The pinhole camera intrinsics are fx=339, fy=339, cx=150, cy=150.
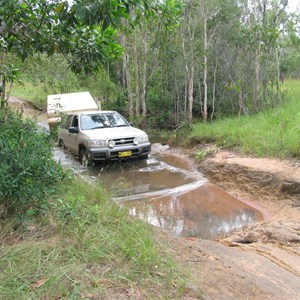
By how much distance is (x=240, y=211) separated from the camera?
6.43 metres

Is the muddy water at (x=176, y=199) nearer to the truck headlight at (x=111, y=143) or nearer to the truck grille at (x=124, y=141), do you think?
the truck headlight at (x=111, y=143)

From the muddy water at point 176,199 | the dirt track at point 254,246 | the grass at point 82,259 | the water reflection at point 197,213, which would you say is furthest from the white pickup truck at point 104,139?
the grass at point 82,259

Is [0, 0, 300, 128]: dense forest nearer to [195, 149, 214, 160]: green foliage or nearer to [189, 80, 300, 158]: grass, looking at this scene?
[189, 80, 300, 158]: grass

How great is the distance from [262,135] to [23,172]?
24.3 feet

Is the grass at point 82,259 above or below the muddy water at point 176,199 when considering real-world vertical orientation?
above

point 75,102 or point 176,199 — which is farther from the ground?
point 75,102

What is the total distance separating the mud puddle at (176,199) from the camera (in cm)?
572

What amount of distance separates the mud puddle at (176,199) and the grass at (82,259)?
145 cm

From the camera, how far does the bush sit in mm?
3549

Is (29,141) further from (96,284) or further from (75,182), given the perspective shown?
(96,284)

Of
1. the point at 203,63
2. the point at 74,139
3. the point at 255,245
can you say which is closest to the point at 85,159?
the point at 74,139

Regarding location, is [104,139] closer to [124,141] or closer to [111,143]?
[111,143]

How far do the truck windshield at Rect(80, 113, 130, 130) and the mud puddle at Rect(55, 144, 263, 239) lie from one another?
3.91ft

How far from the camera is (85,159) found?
922 centimetres
